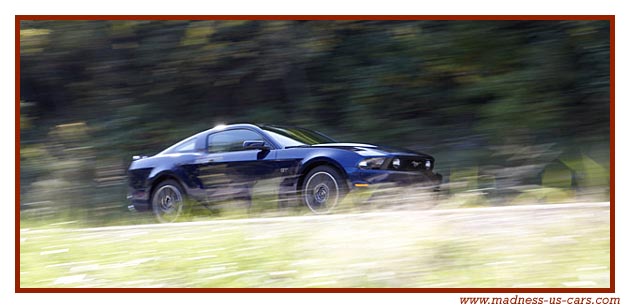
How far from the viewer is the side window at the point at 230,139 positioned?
889 cm

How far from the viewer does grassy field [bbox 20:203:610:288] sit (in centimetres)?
596

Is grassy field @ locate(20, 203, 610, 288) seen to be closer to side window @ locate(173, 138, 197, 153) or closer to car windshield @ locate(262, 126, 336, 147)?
car windshield @ locate(262, 126, 336, 147)

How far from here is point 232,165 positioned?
347 inches

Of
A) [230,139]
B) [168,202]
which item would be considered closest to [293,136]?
[230,139]

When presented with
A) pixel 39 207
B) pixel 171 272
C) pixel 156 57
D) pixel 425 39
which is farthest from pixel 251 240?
pixel 156 57

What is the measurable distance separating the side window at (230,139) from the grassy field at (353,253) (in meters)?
1.52

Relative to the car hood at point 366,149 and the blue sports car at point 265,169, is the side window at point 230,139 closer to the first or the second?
the blue sports car at point 265,169

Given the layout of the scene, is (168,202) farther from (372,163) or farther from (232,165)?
(372,163)

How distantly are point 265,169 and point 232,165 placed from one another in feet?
1.34

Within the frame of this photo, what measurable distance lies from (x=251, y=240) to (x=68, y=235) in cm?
214

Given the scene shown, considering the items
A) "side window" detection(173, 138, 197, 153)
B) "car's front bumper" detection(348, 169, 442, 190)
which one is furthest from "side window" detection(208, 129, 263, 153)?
"car's front bumper" detection(348, 169, 442, 190)

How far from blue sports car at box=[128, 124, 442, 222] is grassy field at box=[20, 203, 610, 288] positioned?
35.5 inches

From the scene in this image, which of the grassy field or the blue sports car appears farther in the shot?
the blue sports car

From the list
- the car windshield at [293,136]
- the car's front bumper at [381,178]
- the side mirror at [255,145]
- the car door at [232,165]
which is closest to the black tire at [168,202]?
the car door at [232,165]
